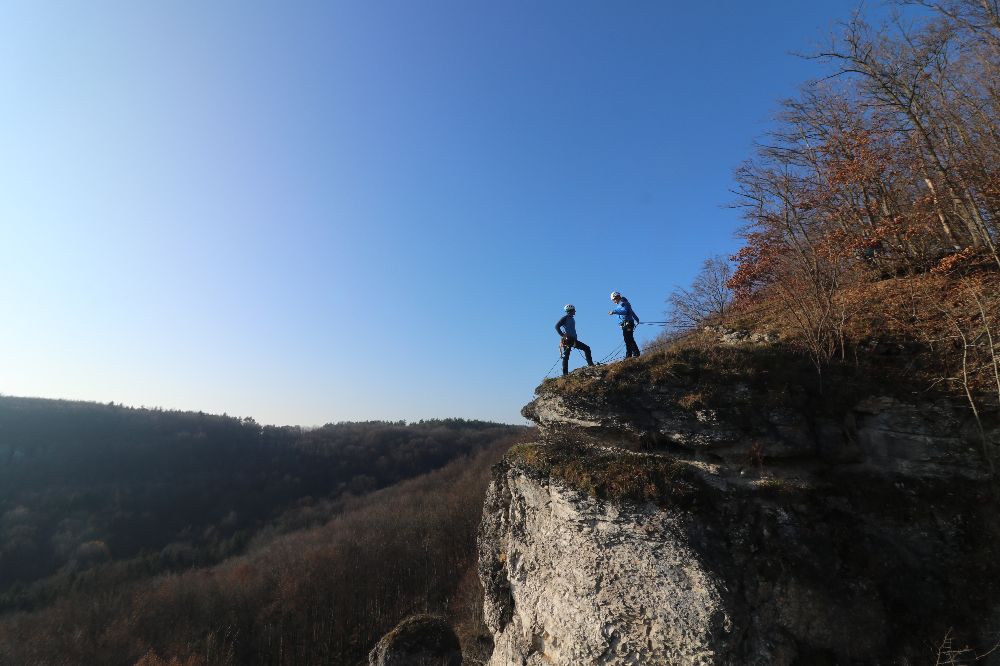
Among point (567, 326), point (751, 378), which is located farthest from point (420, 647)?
point (751, 378)

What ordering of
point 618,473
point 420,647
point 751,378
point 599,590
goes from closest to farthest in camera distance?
point 599,590 < point 618,473 < point 751,378 < point 420,647

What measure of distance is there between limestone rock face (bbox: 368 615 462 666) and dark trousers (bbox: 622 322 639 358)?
11878 millimetres

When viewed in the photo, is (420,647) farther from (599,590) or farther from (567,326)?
(567,326)

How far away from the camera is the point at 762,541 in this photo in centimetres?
642

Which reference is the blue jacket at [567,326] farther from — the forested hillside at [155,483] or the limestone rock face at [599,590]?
the forested hillside at [155,483]

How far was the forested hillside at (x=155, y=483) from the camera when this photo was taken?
47.6 m

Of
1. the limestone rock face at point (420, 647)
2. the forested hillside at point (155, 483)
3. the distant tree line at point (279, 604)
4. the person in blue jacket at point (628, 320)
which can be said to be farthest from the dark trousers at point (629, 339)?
the forested hillside at point (155, 483)

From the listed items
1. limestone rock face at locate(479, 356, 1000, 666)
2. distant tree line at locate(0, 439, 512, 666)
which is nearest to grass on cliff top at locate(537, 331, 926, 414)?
limestone rock face at locate(479, 356, 1000, 666)

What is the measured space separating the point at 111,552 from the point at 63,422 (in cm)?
3570

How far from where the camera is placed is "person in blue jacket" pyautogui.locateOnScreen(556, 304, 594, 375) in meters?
10.4

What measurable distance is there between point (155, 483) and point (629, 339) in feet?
263

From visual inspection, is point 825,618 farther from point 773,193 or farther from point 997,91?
point 997,91

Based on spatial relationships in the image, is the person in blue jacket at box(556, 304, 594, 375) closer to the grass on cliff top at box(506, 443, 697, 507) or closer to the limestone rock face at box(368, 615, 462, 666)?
the grass on cliff top at box(506, 443, 697, 507)

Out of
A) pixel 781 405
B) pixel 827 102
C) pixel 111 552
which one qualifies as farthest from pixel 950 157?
pixel 111 552
